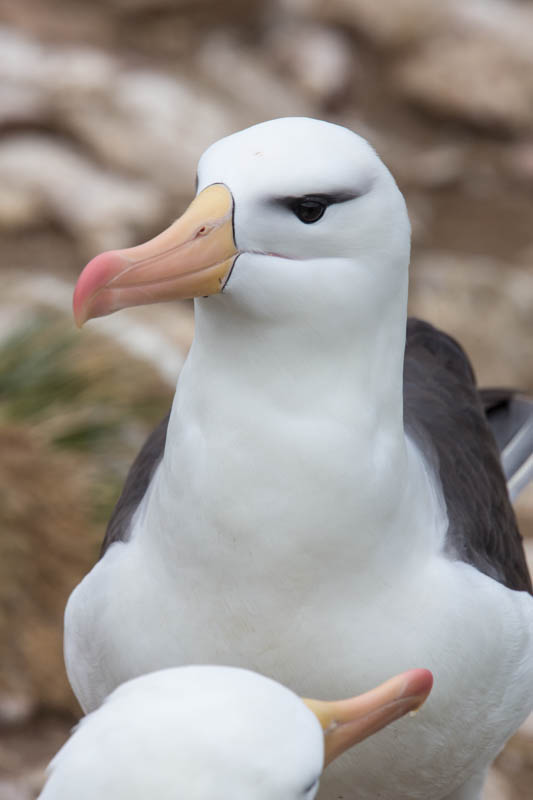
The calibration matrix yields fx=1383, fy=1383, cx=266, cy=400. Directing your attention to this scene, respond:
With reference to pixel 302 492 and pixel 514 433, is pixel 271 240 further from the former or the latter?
pixel 514 433

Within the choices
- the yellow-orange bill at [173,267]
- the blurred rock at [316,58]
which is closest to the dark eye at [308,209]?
the yellow-orange bill at [173,267]

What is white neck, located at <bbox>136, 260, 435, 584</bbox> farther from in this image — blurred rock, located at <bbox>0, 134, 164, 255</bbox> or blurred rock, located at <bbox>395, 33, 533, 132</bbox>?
blurred rock, located at <bbox>395, 33, 533, 132</bbox>

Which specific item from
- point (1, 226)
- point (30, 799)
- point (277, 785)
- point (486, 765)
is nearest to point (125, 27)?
point (1, 226)

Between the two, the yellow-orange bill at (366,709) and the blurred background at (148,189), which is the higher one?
the yellow-orange bill at (366,709)

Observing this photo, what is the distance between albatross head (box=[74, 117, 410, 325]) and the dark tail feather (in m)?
2.07

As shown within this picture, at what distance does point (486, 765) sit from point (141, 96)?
27.3 ft

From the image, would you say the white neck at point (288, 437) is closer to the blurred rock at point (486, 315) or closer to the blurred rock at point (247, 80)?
the blurred rock at point (486, 315)

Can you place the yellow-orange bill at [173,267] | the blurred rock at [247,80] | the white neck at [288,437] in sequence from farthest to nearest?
the blurred rock at [247,80], the white neck at [288,437], the yellow-orange bill at [173,267]

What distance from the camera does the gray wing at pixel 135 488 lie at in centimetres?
395

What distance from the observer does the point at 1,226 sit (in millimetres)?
10203

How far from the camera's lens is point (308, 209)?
124 inches

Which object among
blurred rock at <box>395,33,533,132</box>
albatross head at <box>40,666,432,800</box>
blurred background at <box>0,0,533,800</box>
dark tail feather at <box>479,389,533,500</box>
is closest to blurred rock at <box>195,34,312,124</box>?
blurred background at <box>0,0,533,800</box>

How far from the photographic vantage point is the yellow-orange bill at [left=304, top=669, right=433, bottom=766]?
2930 millimetres

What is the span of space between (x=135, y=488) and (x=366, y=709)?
53.9 inches
